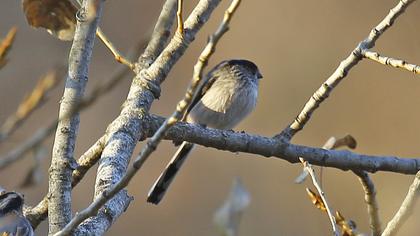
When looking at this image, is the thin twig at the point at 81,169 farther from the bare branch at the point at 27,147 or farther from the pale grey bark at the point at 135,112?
the bare branch at the point at 27,147

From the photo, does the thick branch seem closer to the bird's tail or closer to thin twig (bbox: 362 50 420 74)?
thin twig (bbox: 362 50 420 74)

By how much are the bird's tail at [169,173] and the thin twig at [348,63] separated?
1319 millimetres

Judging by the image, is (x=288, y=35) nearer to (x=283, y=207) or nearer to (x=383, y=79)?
(x=383, y=79)

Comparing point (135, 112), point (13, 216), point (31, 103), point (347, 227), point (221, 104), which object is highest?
point (31, 103)

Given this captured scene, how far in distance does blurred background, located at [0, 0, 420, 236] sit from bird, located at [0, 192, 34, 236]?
2.41m

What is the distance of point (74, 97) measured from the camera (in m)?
1.93

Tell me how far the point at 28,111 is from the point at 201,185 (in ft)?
14.1

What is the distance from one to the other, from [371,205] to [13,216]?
93 cm

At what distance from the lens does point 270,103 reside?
5.60 m

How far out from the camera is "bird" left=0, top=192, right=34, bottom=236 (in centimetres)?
225

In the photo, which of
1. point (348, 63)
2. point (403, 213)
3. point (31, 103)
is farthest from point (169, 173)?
point (31, 103)

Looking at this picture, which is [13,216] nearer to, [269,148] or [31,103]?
[269,148]

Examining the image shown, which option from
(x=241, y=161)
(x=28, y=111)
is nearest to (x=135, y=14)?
(x=241, y=161)

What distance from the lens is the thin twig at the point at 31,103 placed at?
1042 millimetres
